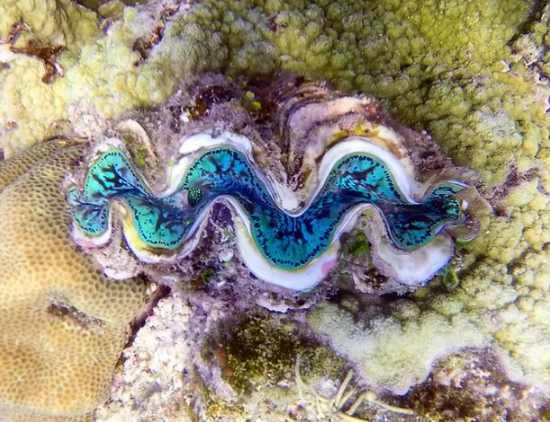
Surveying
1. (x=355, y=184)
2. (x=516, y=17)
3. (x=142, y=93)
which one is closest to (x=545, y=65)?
(x=516, y=17)

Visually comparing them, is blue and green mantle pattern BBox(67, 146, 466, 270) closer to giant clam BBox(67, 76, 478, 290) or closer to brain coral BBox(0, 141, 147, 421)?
giant clam BBox(67, 76, 478, 290)

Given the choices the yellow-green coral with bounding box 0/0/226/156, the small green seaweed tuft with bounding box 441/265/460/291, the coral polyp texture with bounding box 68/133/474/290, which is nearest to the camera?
the coral polyp texture with bounding box 68/133/474/290

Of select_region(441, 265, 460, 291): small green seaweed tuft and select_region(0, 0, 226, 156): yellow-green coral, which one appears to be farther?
select_region(441, 265, 460, 291): small green seaweed tuft

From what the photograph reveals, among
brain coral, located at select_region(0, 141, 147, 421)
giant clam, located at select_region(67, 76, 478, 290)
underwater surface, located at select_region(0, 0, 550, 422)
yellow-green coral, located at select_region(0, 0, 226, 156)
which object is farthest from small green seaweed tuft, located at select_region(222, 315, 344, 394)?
yellow-green coral, located at select_region(0, 0, 226, 156)

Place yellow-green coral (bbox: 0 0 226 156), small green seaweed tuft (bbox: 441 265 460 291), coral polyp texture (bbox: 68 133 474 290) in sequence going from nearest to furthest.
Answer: coral polyp texture (bbox: 68 133 474 290) < yellow-green coral (bbox: 0 0 226 156) < small green seaweed tuft (bbox: 441 265 460 291)

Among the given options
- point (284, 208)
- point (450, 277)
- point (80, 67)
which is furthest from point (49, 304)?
point (450, 277)

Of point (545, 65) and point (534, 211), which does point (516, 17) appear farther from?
point (534, 211)

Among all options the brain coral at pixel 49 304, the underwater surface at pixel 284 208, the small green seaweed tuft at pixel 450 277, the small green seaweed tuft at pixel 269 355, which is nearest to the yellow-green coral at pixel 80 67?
the underwater surface at pixel 284 208
